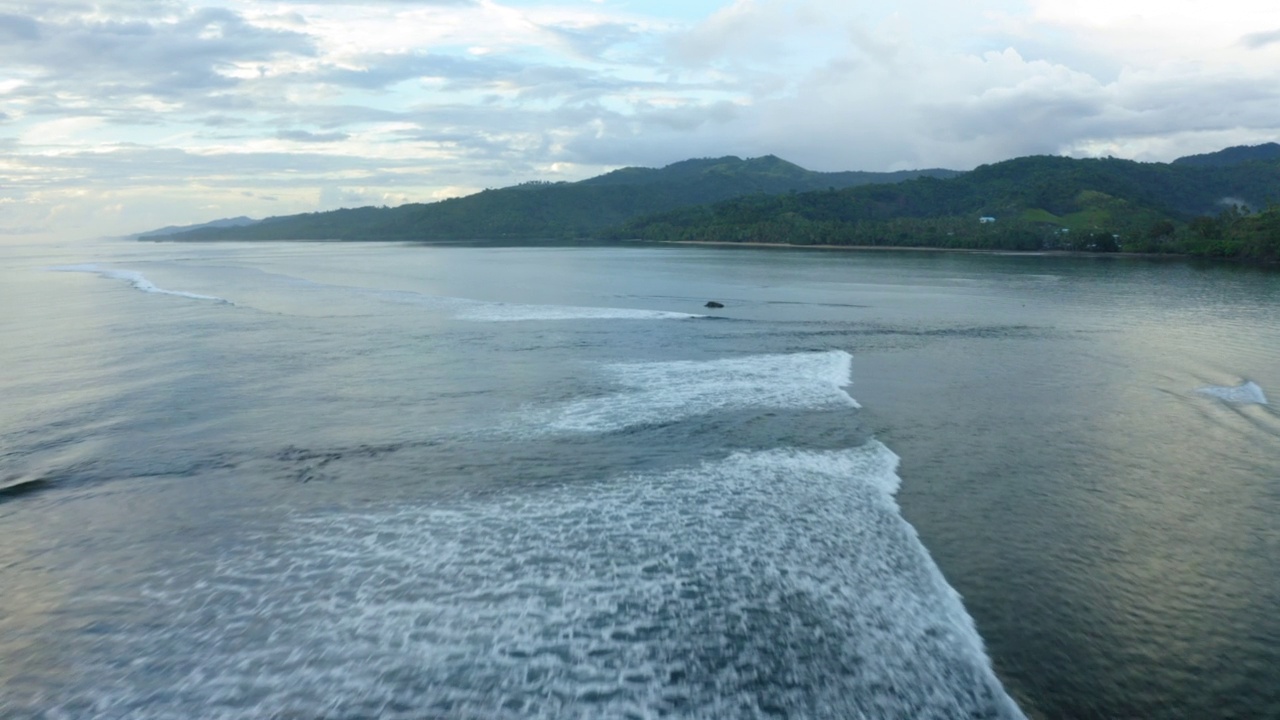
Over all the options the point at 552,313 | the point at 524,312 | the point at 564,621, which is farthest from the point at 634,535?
the point at 524,312

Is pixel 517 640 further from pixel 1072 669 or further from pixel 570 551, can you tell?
pixel 1072 669

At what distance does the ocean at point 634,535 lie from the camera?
6.71 meters

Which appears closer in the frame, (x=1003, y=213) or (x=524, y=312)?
(x=524, y=312)

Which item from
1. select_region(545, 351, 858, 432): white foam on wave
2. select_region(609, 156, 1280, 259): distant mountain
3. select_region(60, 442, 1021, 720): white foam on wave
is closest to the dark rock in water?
select_region(60, 442, 1021, 720): white foam on wave

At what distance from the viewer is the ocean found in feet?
22.0

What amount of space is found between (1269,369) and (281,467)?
23.6 metres

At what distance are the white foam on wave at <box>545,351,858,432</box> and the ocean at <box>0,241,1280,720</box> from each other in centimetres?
15

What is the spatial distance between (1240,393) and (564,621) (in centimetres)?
1774

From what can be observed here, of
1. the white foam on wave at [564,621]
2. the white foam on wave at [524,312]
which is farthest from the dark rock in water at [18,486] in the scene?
the white foam on wave at [524,312]

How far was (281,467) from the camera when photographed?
12.2 m

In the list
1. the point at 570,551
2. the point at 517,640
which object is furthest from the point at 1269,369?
the point at 517,640

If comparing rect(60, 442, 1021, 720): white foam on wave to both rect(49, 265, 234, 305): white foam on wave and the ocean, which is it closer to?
the ocean

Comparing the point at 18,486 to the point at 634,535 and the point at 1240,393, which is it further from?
the point at 1240,393

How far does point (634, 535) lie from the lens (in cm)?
959
